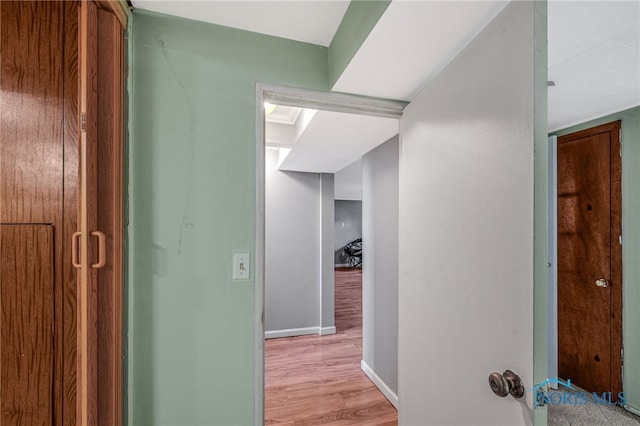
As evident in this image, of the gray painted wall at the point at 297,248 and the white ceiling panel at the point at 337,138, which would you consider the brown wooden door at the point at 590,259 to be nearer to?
the white ceiling panel at the point at 337,138

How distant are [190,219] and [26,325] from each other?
637mm

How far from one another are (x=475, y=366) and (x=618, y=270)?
192cm

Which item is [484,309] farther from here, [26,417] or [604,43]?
[26,417]

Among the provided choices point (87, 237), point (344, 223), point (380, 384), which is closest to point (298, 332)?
point (380, 384)

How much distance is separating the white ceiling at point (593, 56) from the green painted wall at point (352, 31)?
671 millimetres

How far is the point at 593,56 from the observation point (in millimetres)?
1349

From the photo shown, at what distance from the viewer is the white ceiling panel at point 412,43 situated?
85cm

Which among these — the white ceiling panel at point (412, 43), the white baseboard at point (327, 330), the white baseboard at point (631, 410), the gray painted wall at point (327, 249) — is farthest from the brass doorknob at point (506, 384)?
the white baseboard at point (327, 330)

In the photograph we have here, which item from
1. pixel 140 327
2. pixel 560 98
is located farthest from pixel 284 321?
pixel 560 98

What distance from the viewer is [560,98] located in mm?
1811

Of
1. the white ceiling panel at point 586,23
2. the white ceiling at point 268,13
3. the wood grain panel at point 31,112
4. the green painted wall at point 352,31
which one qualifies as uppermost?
the white ceiling at point 268,13

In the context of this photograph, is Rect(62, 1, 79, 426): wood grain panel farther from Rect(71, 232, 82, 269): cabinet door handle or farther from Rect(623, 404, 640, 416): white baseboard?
Rect(623, 404, 640, 416): white baseboard

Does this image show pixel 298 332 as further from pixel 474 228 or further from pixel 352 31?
pixel 352 31

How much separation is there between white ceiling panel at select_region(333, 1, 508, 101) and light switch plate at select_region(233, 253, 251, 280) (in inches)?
36.1
